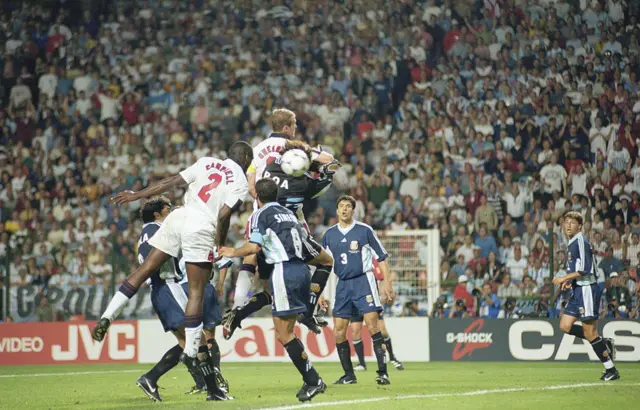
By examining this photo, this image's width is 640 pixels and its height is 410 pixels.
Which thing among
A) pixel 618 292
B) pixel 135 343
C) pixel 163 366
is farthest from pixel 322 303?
pixel 135 343

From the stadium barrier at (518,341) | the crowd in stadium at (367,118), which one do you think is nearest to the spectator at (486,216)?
the crowd in stadium at (367,118)

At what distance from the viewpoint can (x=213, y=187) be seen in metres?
10.1

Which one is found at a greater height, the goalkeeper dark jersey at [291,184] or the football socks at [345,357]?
the goalkeeper dark jersey at [291,184]

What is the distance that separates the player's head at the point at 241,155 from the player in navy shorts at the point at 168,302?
4.34ft

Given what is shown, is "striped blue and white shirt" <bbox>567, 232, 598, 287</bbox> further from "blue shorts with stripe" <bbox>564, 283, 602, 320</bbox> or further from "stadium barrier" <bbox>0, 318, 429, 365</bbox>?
"stadium barrier" <bbox>0, 318, 429, 365</bbox>

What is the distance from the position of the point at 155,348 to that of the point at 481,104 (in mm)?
9238

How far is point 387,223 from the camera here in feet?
68.9

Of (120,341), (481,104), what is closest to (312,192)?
(120,341)

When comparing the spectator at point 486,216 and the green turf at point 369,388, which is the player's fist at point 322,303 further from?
the spectator at point 486,216

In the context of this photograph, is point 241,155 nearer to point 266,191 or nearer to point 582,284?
point 266,191

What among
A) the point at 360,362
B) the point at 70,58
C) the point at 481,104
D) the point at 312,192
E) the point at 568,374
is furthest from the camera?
the point at 70,58

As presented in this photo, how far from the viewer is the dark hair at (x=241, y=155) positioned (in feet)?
33.9

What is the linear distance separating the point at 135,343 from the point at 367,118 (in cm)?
805

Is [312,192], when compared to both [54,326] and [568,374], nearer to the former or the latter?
[568,374]
